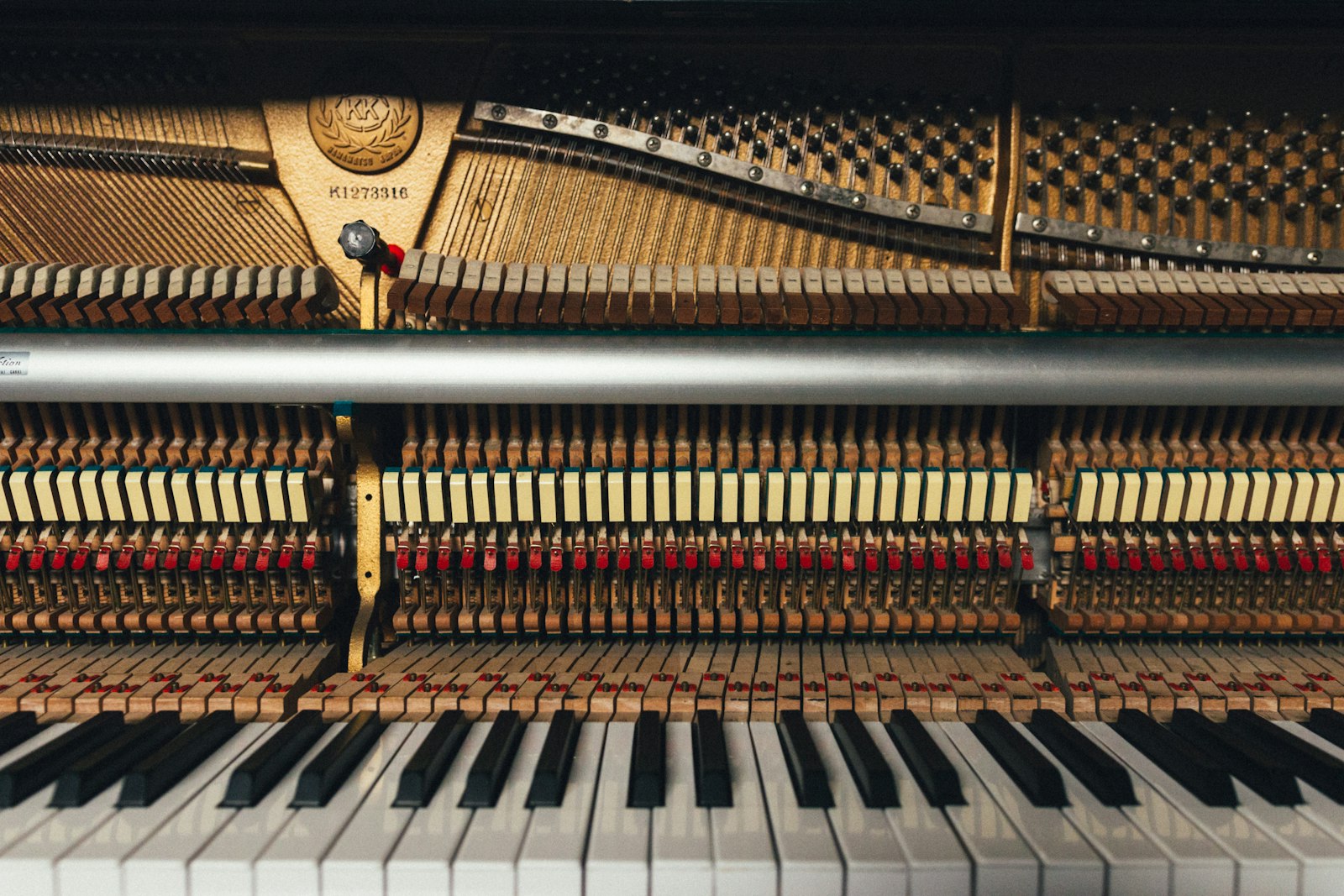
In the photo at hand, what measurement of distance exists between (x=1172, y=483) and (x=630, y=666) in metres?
1.59

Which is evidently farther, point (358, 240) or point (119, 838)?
point (358, 240)

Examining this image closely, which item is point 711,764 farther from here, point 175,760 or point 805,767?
point 175,760

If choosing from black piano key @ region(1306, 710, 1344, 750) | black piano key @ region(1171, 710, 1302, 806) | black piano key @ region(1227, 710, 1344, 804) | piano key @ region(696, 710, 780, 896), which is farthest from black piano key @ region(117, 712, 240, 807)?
black piano key @ region(1306, 710, 1344, 750)

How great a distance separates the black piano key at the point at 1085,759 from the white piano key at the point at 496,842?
3.78ft

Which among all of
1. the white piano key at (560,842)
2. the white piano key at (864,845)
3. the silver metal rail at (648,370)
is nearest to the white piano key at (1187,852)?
the white piano key at (864,845)

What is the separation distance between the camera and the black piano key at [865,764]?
136 centimetres

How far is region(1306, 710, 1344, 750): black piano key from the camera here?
1.61 meters

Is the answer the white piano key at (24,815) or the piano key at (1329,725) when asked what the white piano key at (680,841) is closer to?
the white piano key at (24,815)

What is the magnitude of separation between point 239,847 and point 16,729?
81 cm

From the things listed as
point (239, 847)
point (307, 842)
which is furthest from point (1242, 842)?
point (239, 847)

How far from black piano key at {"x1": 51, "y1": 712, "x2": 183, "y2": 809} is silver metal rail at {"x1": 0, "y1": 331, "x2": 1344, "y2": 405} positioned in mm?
794

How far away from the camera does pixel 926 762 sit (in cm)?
142

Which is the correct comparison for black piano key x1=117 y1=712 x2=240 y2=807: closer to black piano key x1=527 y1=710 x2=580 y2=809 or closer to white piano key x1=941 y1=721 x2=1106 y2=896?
black piano key x1=527 y1=710 x2=580 y2=809

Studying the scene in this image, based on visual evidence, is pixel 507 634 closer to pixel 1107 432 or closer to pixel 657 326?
pixel 657 326
